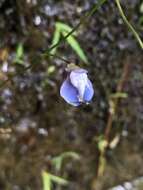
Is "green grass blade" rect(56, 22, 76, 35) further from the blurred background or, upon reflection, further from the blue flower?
the blue flower

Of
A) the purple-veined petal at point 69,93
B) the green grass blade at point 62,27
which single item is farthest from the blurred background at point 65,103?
the purple-veined petal at point 69,93

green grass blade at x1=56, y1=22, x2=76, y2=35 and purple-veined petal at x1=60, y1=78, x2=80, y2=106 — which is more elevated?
green grass blade at x1=56, y1=22, x2=76, y2=35

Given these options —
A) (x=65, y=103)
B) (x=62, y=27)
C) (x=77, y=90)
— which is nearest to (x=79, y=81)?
(x=77, y=90)

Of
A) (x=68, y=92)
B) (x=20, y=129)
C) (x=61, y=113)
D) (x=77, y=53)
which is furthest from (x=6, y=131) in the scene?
(x=68, y=92)

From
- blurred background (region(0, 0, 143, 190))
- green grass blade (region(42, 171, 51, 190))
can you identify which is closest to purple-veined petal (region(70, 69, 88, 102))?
blurred background (region(0, 0, 143, 190))

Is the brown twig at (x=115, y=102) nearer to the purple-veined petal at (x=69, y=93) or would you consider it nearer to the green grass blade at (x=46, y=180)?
the green grass blade at (x=46, y=180)

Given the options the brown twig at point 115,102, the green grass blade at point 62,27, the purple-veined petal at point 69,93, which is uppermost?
the green grass blade at point 62,27

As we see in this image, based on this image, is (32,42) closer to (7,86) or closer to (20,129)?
(7,86)

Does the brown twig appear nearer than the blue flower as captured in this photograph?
No

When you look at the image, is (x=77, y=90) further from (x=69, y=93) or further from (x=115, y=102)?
(x=115, y=102)
